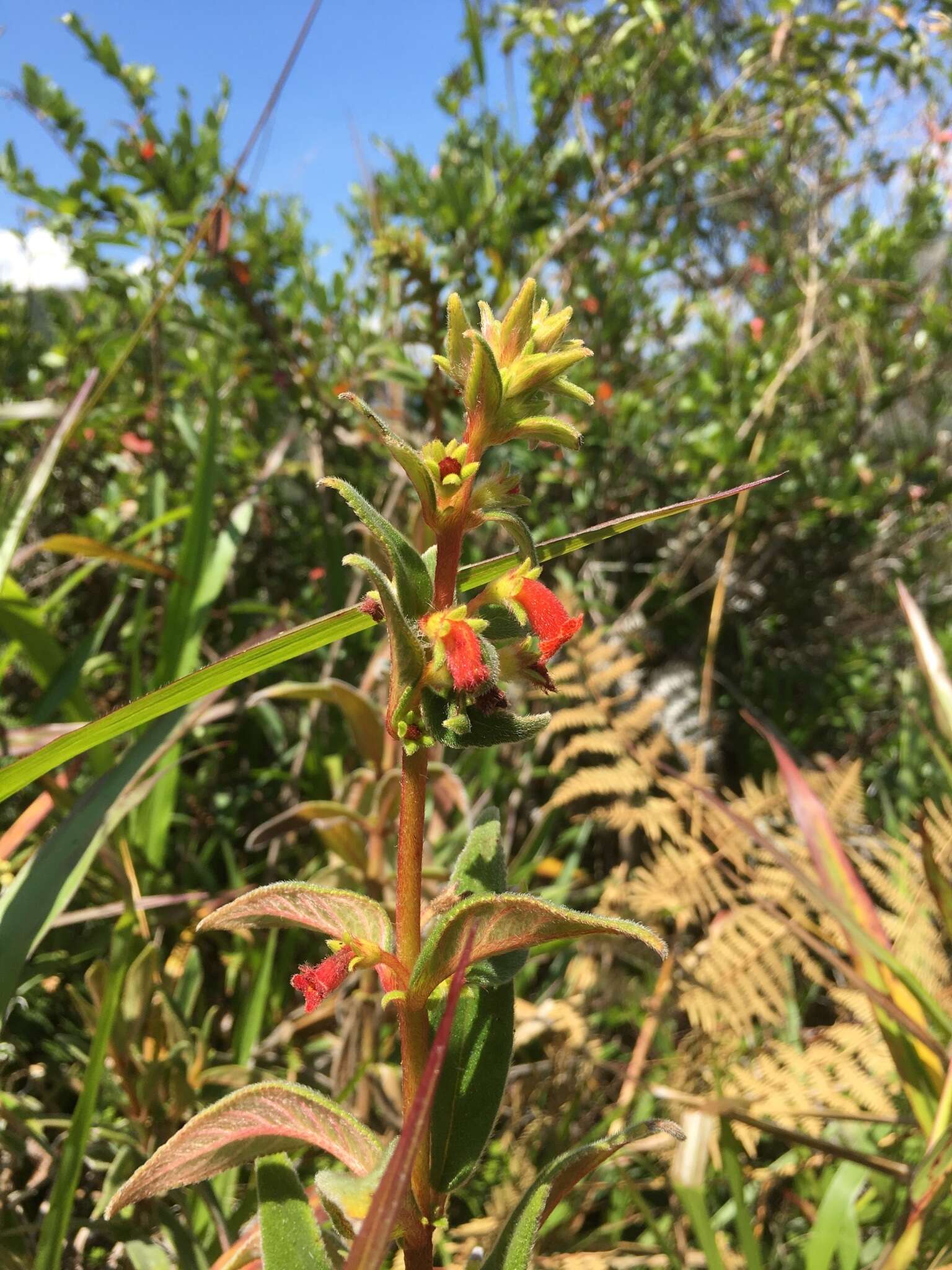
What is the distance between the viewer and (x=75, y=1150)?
0.77 m

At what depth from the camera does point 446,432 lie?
1.73 metres

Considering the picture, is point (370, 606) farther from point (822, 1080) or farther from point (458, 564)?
point (822, 1080)

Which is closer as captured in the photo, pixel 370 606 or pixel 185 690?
pixel 370 606

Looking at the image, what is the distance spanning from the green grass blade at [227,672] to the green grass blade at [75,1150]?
0.92 ft

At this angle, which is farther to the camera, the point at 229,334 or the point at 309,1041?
the point at 229,334

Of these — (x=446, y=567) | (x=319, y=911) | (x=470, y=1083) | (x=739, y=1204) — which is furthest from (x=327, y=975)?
(x=739, y=1204)

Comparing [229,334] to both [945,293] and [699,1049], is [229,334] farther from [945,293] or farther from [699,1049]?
[945,293]

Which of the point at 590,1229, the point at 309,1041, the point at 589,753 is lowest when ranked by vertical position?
the point at 590,1229

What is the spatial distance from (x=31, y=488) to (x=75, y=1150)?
33.8 inches

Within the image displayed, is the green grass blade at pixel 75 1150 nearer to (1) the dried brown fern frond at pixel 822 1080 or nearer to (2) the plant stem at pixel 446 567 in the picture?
(2) the plant stem at pixel 446 567

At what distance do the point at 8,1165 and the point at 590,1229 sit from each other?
2.65ft

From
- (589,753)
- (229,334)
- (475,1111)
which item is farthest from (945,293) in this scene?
(475,1111)

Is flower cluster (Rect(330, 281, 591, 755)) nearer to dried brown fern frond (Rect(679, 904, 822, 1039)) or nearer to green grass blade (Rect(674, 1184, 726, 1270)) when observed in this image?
green grass blade (Rect(674, 1184, 726, 1270))


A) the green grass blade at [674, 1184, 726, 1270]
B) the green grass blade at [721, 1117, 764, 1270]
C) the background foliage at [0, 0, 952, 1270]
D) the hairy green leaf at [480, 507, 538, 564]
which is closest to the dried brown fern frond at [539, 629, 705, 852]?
the background foliage at [0, 0, 952, 1270]
